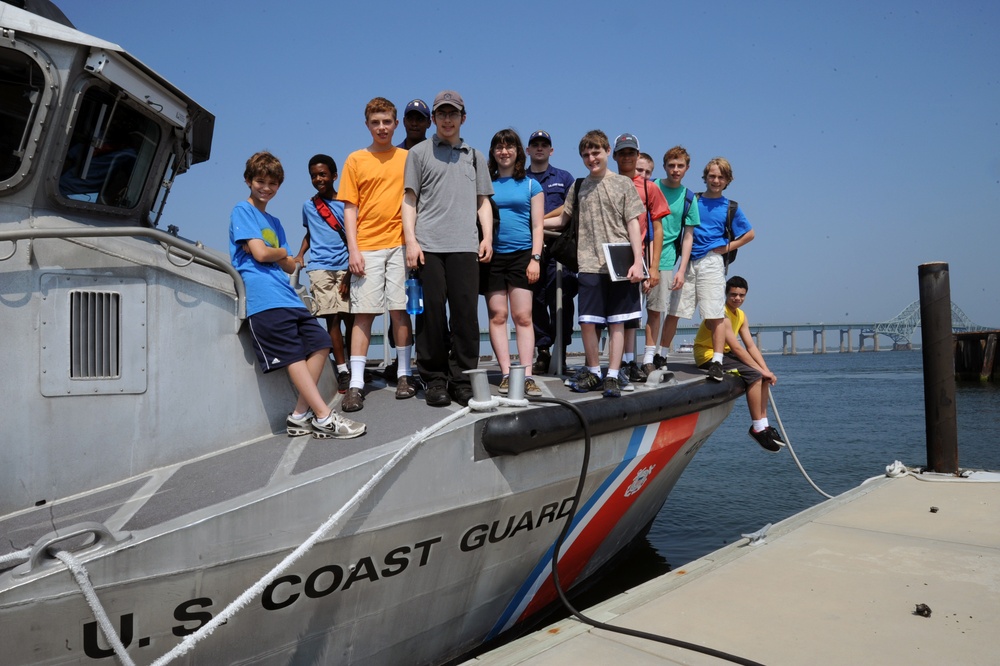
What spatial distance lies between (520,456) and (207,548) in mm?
1530

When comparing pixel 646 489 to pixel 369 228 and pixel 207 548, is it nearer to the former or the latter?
pixel 369 228

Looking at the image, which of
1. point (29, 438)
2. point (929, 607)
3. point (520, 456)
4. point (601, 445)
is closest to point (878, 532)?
point (929, 607)

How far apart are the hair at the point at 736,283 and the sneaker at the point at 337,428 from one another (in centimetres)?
383

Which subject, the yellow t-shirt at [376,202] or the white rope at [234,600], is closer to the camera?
the white rope at [234,600]

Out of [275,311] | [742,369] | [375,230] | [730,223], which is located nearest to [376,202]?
[375,230]

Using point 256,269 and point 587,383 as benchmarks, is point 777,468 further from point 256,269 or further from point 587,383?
point 256,269

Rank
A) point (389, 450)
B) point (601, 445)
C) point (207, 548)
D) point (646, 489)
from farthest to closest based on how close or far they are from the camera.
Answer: point (646, 489)
point (601, 445)
point (389, 450)
point (207, 548)

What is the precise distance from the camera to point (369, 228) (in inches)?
159

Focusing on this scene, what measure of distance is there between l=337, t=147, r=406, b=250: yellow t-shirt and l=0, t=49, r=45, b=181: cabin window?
59.9 inches

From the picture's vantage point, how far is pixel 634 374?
5094 mm

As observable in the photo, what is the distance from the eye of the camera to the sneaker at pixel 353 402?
379 centimetres

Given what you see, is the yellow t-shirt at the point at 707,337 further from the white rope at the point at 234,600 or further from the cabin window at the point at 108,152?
the cabin window at the point at 108,152

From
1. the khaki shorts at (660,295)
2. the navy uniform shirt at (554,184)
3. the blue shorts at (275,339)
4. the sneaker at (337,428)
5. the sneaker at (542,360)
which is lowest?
the sneaker at (337,428)

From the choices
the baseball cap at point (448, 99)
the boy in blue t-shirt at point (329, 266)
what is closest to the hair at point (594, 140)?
the baseball cap at point (448, 99)
